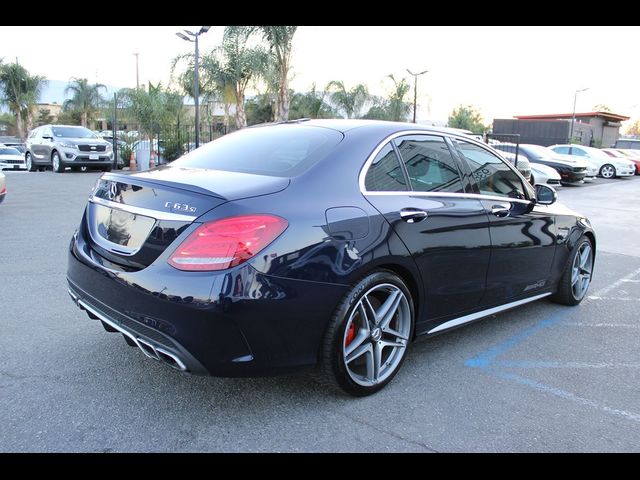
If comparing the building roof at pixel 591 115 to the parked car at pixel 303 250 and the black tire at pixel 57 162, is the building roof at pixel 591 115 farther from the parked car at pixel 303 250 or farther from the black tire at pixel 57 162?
the parked car at pixel 303 250

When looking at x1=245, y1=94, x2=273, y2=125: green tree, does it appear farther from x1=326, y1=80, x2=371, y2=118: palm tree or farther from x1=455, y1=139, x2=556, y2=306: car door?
x1=455, y1=139, x2=556, y2=306: car door

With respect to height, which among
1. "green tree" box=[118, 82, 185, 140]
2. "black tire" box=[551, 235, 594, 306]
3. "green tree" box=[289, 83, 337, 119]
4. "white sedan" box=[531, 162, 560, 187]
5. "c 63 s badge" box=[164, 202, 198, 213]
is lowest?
"black tire" box=[551, 235, 594, 306]

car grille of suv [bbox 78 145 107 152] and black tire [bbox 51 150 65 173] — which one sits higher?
car grille of suv [bbox 78 145 107 152]

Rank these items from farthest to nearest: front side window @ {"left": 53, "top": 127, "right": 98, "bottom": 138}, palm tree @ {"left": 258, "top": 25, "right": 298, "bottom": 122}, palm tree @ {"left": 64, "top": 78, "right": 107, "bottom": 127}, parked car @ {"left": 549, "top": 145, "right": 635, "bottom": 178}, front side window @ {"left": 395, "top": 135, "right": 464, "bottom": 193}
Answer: palm tree @ {"left": 64, "top": 78, "right": 107, "bottom": 127}, parked car @ {"left": 549, "top": 145, "right": 635, "bottom": 178}, palm tree @ {"left": 258, "top": 25, "right": 298, "bottom": 122}, front side window @ {"left": 53, "top": 127, "right": 98, "bottom": 138}, front side window @ {"left": 395, "top": 135, "right": 464, "bottom": 193}

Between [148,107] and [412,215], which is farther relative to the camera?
[148,107]

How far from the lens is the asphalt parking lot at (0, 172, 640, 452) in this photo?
268 centimetres

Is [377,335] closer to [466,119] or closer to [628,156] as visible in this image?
[628,156]

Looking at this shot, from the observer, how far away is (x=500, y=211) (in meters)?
3.91

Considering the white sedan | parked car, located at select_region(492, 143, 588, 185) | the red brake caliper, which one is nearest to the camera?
the red brake caliper

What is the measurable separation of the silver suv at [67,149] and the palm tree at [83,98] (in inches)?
1226

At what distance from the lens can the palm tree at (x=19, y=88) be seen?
142 feet

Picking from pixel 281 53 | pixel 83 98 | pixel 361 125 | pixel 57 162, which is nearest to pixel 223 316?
pixel 361 125

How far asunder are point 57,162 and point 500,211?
57.6 ft

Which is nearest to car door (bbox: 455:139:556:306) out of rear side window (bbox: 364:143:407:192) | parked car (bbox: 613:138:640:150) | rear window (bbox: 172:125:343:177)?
rear side window (bbox: 364:143:407:192)
